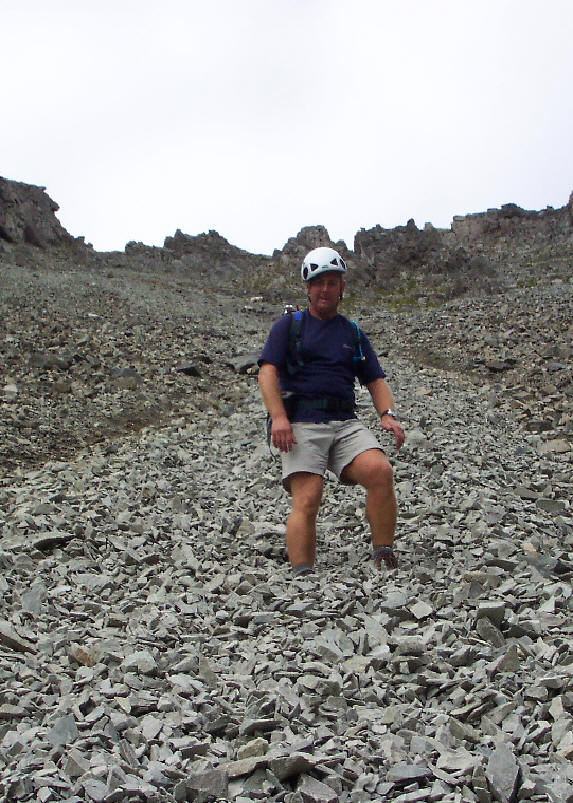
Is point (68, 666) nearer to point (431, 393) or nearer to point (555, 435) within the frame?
point (555, 435)

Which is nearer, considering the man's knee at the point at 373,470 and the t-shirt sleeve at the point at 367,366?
the man's knee at the point at 373,470

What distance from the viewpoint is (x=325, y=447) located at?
632 centimetres

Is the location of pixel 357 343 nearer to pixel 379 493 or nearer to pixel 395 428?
A: pixel 395 428

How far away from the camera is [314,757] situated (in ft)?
11.7

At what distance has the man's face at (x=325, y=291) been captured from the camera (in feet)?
20.7

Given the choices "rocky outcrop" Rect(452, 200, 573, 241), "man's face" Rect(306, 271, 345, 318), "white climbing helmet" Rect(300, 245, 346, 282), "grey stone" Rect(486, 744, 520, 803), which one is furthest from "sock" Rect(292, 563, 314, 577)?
"rocky outcrop" Rect(452, 200, 573, 241)

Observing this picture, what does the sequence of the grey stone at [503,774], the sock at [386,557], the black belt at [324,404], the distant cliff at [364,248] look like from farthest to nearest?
the distant cliff at [364,248] < the black belt at [324,404] < the sock at [386,557] < the grey stone at [503,774]

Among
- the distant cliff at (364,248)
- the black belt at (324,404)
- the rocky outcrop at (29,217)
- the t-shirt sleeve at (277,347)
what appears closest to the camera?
the t-shirt sleeve at (277,347)

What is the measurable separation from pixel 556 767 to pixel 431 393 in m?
13.7

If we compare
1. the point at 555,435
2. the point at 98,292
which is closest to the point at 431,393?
the point at 555,435

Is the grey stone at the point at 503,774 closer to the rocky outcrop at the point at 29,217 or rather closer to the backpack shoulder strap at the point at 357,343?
the backpack shoulder strap at the point at 357,343

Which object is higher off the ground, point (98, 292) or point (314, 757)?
point (98, 292)

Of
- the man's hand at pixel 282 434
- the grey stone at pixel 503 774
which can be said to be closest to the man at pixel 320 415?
the man's hand at pixel 282 434

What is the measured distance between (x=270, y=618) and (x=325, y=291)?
278cm
